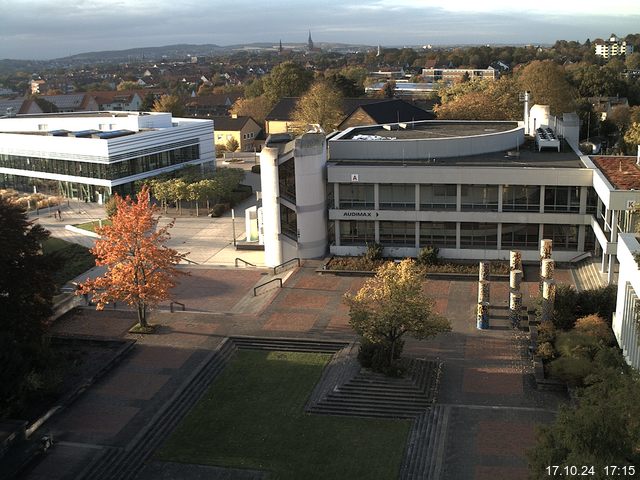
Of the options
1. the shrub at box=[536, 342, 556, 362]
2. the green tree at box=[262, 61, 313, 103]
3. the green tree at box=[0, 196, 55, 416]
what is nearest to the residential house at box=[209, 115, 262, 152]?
the green tree at box=[262, 61, 313, 103]

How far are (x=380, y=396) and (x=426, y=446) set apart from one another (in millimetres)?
3683

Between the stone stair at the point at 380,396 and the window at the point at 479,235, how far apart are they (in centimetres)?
1667

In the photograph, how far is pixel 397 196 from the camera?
45.6m

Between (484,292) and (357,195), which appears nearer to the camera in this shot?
(484,292)

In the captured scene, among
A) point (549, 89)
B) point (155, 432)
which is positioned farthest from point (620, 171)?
point (549, 89)

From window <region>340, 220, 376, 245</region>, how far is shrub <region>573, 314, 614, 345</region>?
17.3 meters

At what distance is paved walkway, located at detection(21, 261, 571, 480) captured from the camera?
25.1 m

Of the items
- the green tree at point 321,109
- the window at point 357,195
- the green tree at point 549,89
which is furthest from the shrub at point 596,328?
the green tree at point 321,109

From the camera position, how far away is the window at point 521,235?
44312 millimetres

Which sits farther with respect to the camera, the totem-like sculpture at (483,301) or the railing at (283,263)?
the railing at (283,263)

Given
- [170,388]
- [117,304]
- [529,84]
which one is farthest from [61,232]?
[529,84]

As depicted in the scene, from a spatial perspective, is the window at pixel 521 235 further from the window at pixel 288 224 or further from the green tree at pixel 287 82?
the green tree at pixel 287 82

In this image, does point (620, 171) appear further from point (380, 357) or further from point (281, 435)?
point (281, 435)

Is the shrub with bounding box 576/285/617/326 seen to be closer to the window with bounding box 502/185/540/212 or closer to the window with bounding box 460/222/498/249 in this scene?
the window with bounding box 502/185/540/212
